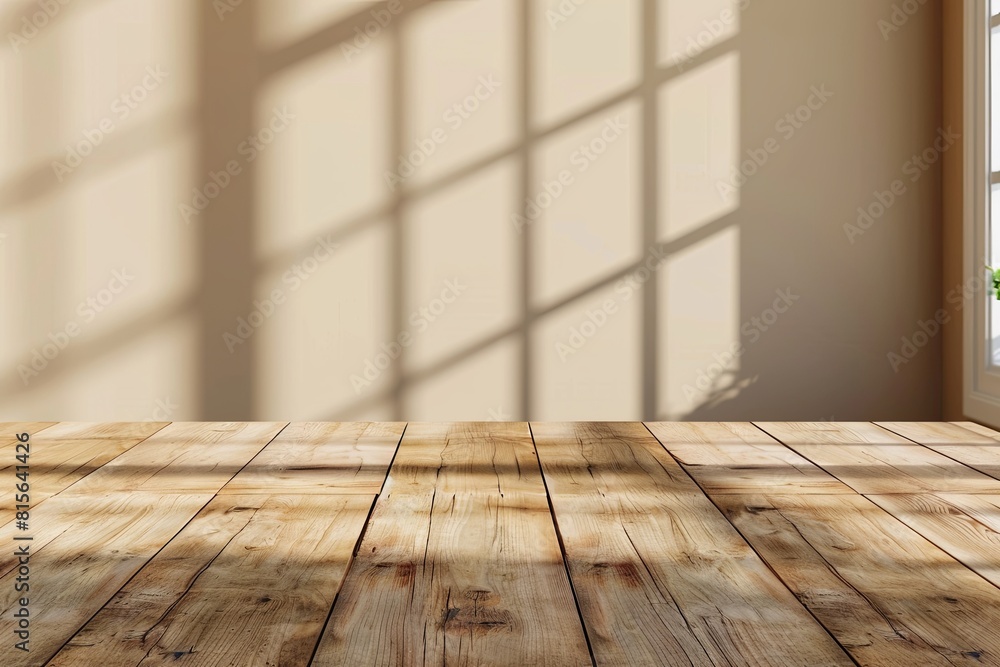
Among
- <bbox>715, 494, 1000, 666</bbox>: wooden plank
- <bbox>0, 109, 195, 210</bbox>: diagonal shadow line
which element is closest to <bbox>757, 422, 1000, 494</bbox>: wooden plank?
<bbox>715, 494, 1000, 666</bbox>: wooden plank

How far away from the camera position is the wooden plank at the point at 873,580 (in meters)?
1.03

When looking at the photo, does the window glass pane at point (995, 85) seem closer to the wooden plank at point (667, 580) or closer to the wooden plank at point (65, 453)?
the wooden plank at point (667, 580)

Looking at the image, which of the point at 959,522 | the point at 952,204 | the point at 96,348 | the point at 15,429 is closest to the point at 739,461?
the point at 959,522

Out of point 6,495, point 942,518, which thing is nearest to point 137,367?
point 6,495

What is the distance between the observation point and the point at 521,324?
11.0 ft

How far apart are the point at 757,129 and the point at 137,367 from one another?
2.50 metres

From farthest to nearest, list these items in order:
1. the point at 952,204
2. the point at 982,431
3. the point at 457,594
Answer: the point at 952,204 → the point at 982,431 → the point at 457,594

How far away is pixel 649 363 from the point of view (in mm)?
3389

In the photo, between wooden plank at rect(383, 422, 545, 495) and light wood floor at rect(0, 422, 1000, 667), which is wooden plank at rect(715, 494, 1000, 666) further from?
wooden plank at rect(383, 422, 545, 495)

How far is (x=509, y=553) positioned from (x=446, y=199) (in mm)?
2149

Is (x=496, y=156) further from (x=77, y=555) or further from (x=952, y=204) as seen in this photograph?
(x=77, y=555)

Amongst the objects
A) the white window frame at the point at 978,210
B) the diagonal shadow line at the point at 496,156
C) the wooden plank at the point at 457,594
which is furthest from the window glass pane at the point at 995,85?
the wooden plank at the point at 457,594

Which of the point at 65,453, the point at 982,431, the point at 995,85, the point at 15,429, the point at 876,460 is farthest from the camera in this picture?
the point at 995,85

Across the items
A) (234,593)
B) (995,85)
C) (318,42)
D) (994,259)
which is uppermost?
(318,42)
